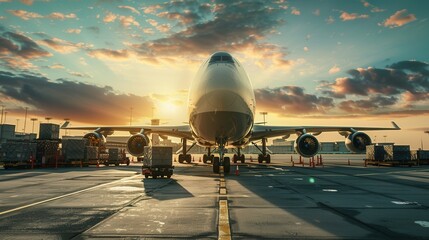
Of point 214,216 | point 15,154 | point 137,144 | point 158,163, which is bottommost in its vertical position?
point 214,216

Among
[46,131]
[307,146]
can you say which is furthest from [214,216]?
[46,131]

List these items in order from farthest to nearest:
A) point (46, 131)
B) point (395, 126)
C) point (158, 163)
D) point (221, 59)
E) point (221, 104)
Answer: point (46, 131)
point (395, 126)
point (221, 59)
point (158, 163)
point (221, 104)

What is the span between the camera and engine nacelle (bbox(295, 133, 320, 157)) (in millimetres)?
25938

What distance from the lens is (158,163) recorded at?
17.3m

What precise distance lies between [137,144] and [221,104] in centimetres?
1244

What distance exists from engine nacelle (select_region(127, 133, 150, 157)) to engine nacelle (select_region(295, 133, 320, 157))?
12256mm

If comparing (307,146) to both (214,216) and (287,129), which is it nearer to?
(287,129)

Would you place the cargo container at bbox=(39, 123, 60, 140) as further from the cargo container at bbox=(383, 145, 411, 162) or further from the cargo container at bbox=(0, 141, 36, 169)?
the cargo container at bbox=(383, 145, 411, 162)

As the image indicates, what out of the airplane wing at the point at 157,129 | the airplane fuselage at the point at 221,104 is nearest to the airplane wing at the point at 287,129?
the airplane wing at the point at 157,129

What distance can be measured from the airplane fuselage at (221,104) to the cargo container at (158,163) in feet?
7.86

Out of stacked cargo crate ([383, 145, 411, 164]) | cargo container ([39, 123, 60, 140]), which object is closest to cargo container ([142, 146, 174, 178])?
Answer: cargo container ([39, 123, 60, 140])

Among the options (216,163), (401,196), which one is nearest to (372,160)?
(216,163)

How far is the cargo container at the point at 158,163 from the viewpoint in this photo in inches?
671

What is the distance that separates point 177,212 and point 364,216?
397 centimetres
